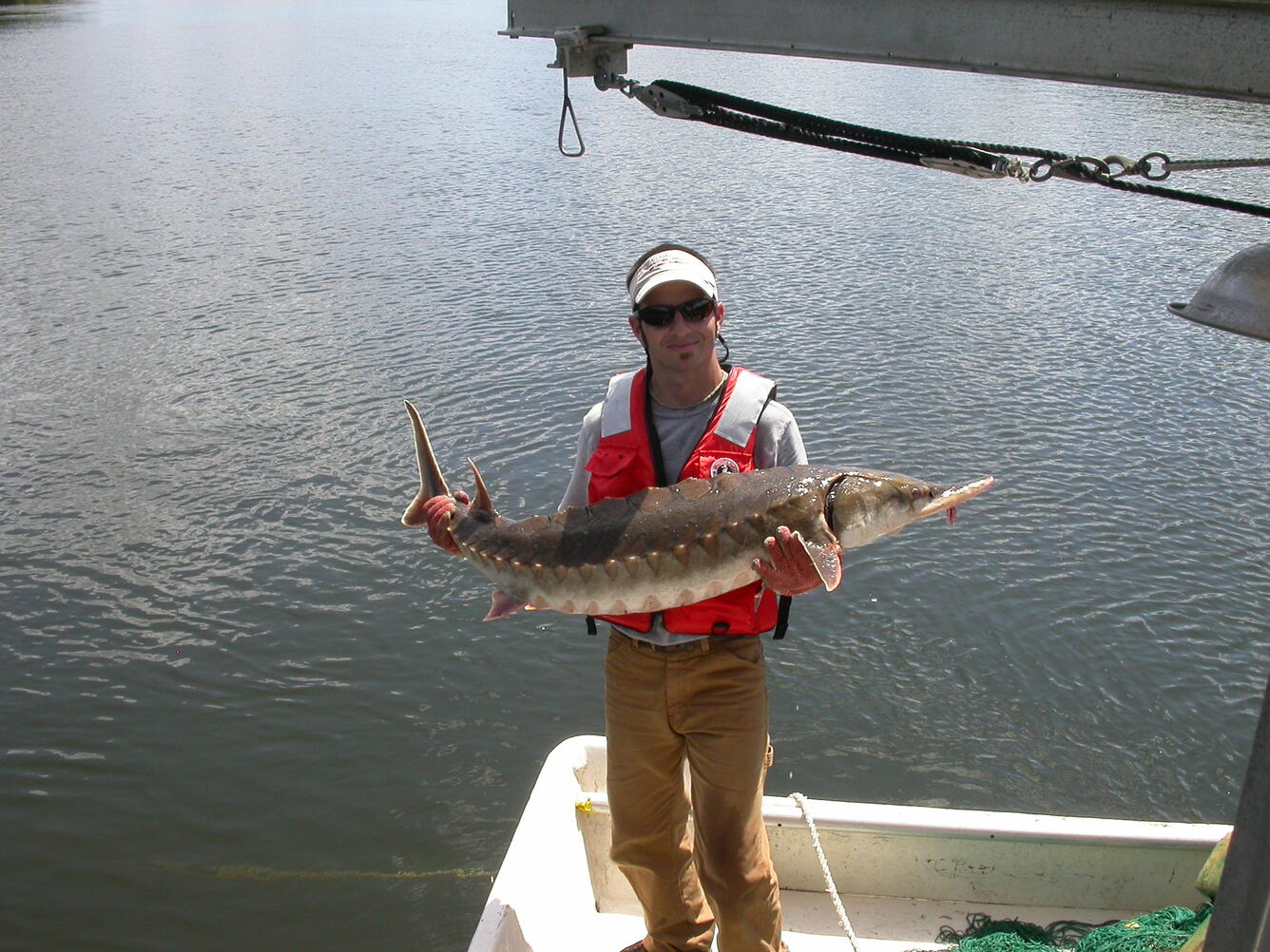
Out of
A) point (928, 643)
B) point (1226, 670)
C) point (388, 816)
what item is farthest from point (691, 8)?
point (1226, 670)

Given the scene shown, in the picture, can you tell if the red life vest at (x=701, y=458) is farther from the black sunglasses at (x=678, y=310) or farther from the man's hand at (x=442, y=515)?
the man's hand at (x=442, y=515)

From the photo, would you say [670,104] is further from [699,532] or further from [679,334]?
[699,532]

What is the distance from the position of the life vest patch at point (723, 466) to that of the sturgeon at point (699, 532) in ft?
0.45

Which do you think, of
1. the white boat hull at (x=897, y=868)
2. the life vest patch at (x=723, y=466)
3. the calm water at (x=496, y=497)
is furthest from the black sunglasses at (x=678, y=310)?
the calm water at (x=496, y=497)

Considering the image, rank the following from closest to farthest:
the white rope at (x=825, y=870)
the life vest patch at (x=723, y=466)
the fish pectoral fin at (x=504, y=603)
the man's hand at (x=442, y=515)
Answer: the life vest patch at (x=723, y=466) → the fish pectoral fin at (x=504, y=603) → the man's hand at (x=442, y=515) → the white rope at (x=825, y=870)

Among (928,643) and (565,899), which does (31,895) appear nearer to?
(565,899)

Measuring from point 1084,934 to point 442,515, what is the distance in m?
3.16

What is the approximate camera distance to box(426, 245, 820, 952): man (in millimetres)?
3879

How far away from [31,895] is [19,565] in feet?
12.8

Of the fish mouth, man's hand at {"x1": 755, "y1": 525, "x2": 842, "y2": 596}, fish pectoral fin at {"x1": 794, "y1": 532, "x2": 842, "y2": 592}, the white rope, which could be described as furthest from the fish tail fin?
the white rope

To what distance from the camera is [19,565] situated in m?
10.1

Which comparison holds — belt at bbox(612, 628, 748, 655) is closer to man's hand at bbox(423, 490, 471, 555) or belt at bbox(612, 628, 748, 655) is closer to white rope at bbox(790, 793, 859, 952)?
man's hand at bbox(423, 490, 471, 555)

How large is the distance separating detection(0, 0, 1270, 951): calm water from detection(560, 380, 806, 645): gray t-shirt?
3707mm

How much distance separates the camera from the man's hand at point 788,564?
3564 mm
